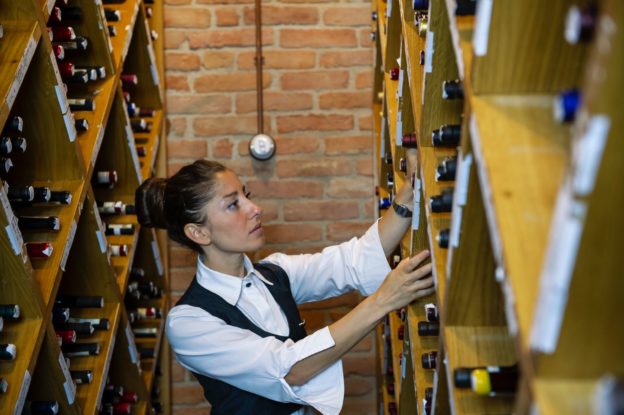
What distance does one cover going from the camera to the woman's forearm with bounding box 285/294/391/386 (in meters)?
1.78

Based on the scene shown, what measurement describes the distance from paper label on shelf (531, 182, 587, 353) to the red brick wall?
2.22m

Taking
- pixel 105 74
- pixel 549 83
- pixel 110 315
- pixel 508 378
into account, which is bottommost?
pixel 110 315

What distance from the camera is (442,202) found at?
4.58ft

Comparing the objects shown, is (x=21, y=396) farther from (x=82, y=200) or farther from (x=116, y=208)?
(x=116, y=208)

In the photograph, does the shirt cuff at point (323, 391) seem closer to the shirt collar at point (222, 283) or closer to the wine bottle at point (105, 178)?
the shirt collar at point (222, 283)

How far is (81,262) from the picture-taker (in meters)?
2.27

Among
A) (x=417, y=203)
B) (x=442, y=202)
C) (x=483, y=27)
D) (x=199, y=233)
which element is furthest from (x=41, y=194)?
(x=483, y=27)

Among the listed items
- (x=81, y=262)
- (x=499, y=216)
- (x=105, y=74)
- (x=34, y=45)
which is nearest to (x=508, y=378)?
(x=499, y=216)

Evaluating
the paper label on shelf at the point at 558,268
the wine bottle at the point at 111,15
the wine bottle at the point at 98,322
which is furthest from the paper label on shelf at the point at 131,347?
the paper label on shelf at the point at 558,268

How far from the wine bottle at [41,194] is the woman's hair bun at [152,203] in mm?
342

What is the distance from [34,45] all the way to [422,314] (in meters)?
1.05

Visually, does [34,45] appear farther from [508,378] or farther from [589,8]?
[589,8]

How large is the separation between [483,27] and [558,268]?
0.39 meters

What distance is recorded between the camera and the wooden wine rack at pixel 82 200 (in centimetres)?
170
